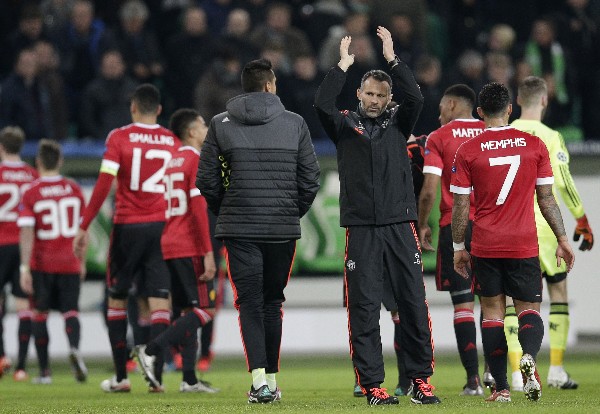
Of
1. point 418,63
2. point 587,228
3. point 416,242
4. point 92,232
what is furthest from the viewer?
point 418,63

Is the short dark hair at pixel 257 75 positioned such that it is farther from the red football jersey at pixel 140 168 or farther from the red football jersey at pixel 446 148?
the red football jersey at pixel 140 168

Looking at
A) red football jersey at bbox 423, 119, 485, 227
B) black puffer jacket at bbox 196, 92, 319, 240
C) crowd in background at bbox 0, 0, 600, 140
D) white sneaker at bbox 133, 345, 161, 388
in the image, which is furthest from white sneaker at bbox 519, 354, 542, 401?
crowd in background at bbox 0, 0, 600, 140

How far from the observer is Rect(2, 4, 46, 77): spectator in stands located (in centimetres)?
1873

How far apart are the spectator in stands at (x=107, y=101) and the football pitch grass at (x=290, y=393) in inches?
123

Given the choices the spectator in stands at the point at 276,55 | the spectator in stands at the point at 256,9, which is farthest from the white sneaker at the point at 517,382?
the spectator in stands at the point at 256,9

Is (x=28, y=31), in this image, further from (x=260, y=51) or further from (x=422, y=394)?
(x=422, y=394)

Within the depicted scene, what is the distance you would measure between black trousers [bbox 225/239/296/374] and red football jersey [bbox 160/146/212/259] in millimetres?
1570

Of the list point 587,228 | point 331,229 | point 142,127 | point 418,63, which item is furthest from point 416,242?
point 418,63

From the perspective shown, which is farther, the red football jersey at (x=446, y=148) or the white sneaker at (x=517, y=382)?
the red football jersey at (x=446, y=148)

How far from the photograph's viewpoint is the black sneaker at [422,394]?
366 inches

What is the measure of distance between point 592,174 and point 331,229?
346cm

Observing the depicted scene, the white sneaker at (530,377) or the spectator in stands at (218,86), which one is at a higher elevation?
the spectator in stands at (218,86)

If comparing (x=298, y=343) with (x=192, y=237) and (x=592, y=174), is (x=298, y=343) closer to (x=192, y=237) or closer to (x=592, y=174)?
(x=592, y=174)

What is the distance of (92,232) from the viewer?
16953 millimetres
